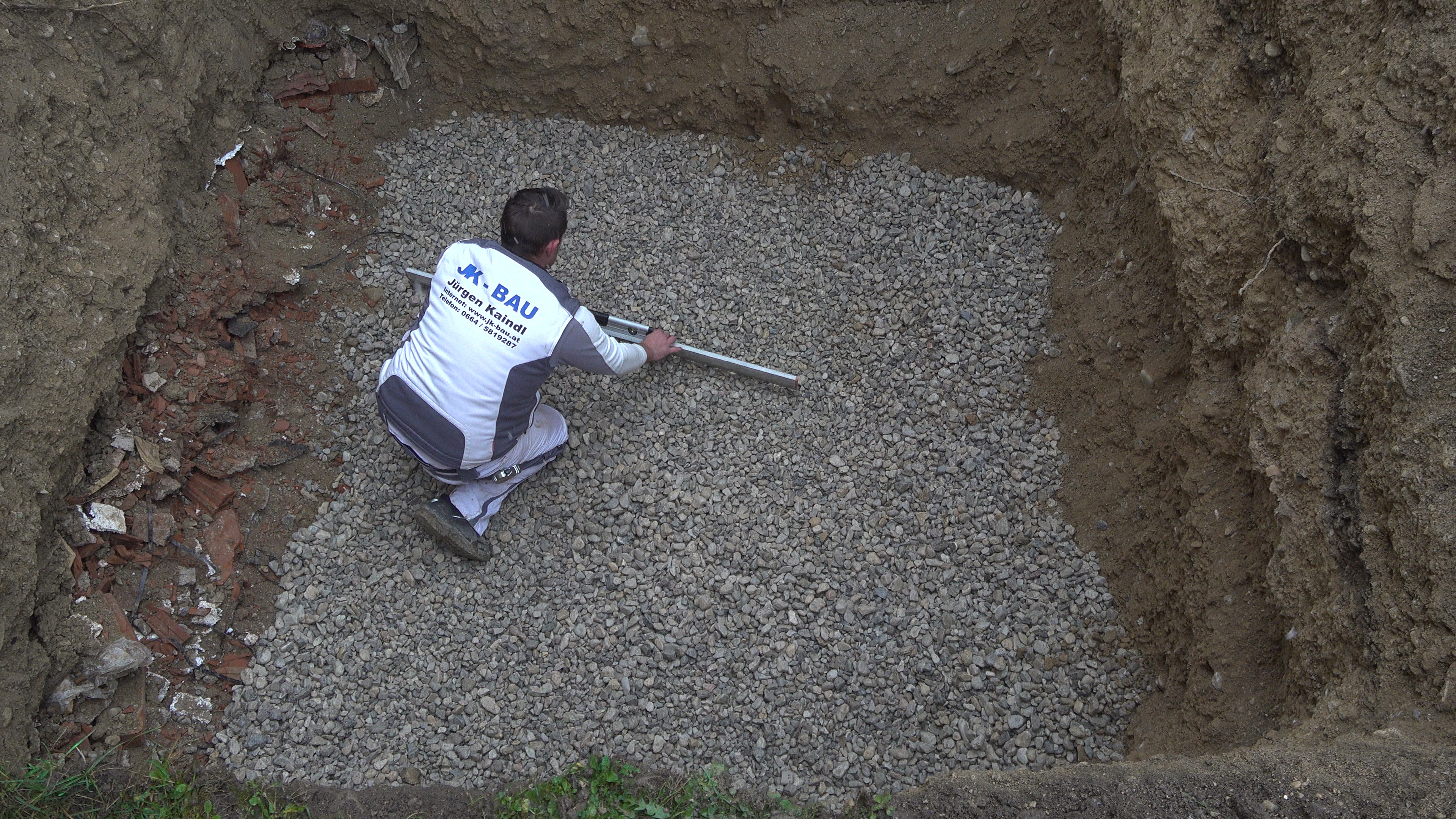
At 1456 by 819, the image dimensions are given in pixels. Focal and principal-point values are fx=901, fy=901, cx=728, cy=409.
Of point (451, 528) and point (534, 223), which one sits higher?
point (534, 223)

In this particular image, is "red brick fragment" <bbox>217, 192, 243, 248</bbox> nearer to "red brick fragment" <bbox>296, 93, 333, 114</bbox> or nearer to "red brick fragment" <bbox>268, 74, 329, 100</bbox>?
"red brick fragment" <bbox>268, 74, 329, 100</bbox>

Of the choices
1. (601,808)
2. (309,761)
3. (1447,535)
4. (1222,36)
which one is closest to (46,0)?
(309,761)

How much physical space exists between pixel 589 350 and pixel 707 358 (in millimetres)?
932

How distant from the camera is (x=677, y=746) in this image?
3.77 meters

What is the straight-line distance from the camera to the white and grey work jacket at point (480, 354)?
3.71 m

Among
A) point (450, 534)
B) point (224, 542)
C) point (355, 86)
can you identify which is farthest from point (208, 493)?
point (355, 86)

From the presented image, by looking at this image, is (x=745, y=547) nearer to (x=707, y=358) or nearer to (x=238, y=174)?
(x=707, y=358)

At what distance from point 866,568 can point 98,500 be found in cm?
341

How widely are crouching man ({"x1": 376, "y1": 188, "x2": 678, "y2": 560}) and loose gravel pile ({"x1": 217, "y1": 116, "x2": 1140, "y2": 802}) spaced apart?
1.64 feet

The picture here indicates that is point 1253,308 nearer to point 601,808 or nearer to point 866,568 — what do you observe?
point 866,568

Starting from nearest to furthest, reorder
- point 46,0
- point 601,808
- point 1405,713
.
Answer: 1. point 1405,713
2. point 601,808
3. point 46,0

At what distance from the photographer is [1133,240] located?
170 inches

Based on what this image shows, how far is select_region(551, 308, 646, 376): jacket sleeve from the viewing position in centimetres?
380

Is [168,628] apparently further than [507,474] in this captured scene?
No
